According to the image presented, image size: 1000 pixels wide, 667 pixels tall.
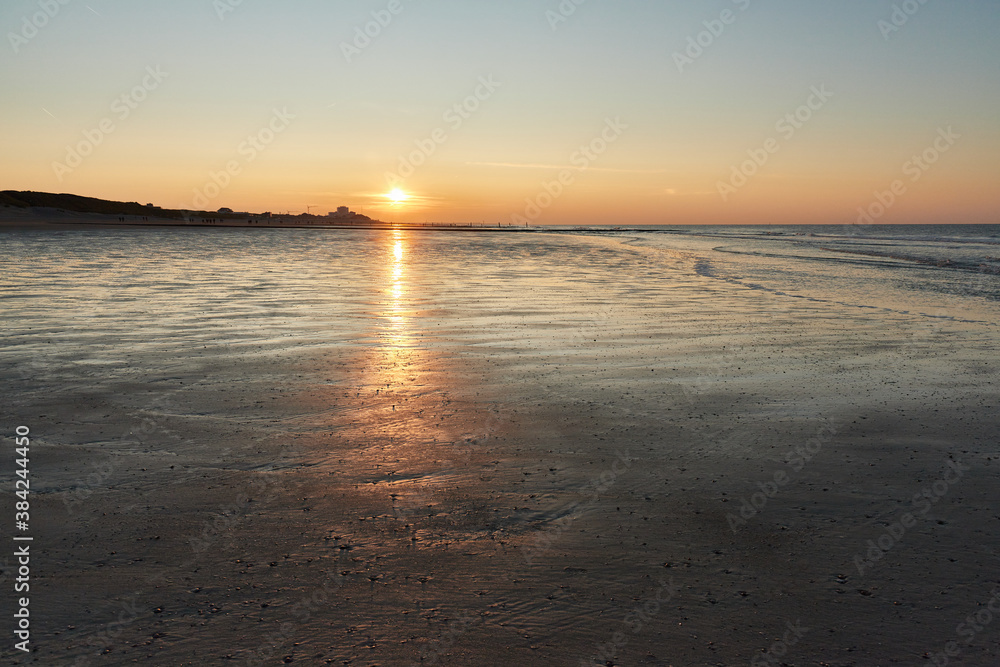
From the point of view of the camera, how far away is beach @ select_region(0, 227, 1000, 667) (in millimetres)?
3775

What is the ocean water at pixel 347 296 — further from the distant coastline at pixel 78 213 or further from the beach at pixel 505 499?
the distant coastline at pixel 78 213

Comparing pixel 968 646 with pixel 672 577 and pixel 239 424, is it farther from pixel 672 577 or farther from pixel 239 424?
pixel 239 424

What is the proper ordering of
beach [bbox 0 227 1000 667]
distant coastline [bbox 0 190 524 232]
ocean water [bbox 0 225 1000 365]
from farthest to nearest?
distant coastline [bbox 0 190 524 232], ocean water [bbox 0 225 1000 365], beach [bbox 0 227 1000 667]

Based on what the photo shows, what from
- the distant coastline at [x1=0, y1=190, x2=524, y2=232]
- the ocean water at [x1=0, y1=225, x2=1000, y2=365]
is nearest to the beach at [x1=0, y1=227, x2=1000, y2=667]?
the ocean water at [x1=0, y1=225, x2=1000, y2=365]

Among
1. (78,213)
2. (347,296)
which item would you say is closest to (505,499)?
(347,296)

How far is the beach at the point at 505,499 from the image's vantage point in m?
3.78

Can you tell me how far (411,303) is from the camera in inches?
744

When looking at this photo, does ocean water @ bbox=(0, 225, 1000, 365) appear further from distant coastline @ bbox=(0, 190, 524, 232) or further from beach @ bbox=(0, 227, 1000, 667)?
distant coastline @ bbox=(0, 190, 524, 232)

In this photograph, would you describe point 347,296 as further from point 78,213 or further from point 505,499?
point 78,213

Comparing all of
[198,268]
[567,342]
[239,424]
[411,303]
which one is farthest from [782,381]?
[198,268]

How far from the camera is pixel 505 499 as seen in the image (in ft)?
18.1

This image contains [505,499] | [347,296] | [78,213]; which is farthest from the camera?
[78,213]

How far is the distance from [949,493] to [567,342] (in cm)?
759

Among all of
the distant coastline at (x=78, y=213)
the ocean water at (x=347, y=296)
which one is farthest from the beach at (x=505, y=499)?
the distant coastline at (x=78, y=213)
